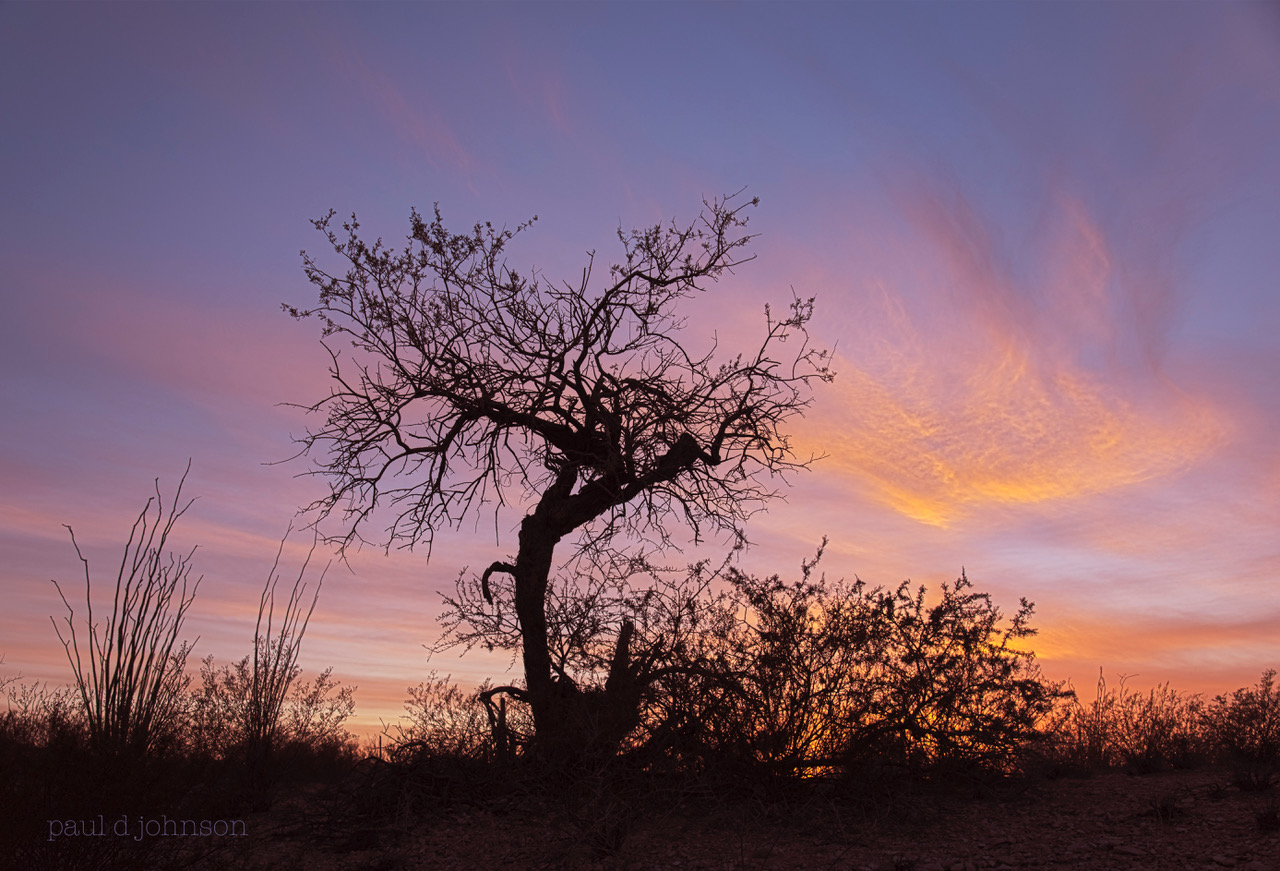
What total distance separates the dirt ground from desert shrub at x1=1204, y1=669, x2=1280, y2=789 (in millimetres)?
594

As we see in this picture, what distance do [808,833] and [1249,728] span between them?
203 inches

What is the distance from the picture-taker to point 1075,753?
941 centimetres

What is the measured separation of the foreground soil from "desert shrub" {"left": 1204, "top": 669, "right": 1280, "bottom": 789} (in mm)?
644

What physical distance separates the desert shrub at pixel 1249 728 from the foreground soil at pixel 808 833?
Result: 25.3 inches

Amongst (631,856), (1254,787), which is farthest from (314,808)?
(1254,787)

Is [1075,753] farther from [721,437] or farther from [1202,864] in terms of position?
[721,437]

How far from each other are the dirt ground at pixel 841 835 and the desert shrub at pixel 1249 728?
594 millimetres

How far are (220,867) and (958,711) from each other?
6410 mm

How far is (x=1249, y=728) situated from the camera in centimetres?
880

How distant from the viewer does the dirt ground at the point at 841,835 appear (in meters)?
6.10

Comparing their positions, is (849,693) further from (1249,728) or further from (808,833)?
(1249,728)

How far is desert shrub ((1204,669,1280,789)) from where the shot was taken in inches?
332

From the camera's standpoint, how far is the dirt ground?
6098 mm

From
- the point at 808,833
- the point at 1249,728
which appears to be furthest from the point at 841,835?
the point at 1249,728
